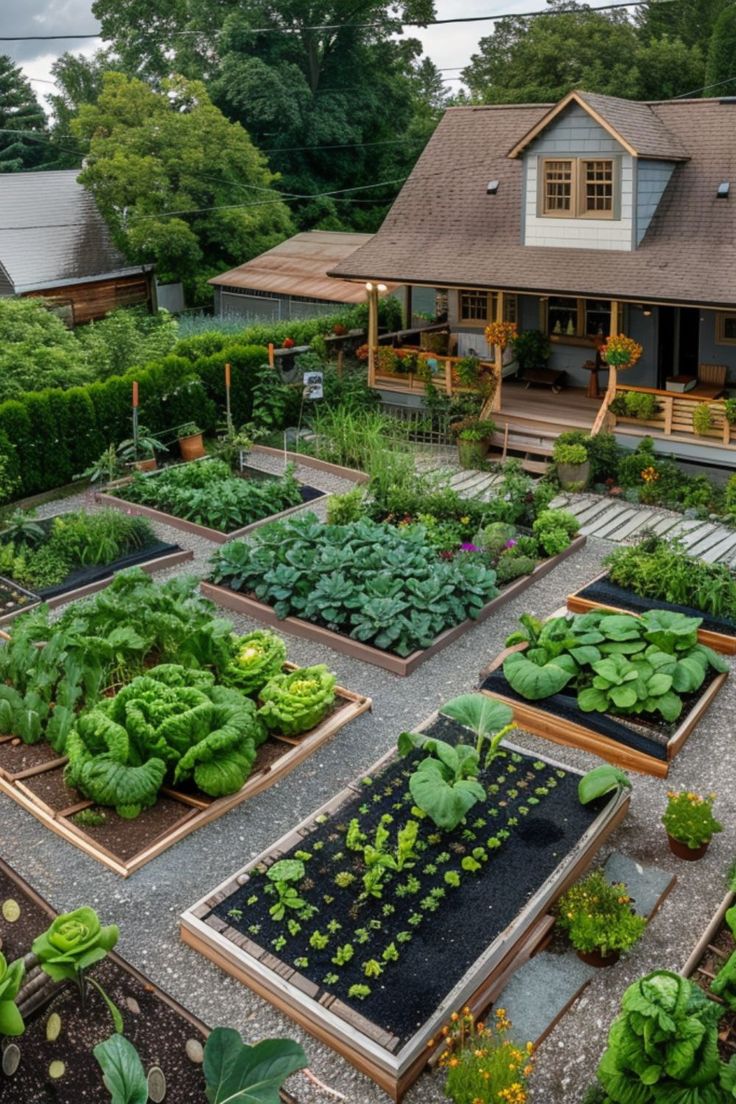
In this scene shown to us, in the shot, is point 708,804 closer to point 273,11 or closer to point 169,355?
point 169,355

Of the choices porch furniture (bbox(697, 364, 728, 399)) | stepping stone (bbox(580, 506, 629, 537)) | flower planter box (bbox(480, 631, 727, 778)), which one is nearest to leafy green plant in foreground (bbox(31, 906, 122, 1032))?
flower planter box (bbox(480, 631, 727, 778))

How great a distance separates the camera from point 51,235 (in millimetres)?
27297

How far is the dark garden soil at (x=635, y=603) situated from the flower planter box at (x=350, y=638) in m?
0.85

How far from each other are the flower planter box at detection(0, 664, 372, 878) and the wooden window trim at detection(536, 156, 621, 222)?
10739 millimetres

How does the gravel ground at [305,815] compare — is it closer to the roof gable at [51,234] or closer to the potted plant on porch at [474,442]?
the potted plant on porch at [474,442]

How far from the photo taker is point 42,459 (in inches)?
590

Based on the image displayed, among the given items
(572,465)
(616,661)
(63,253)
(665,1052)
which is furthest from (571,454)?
(63,253)

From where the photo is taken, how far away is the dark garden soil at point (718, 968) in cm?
571

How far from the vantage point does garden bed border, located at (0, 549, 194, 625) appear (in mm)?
11328

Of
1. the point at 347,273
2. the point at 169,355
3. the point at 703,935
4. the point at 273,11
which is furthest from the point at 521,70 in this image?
the point at 703,935

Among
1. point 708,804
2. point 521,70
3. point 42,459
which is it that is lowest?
point 708,804

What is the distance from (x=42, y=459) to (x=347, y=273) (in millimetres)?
6416

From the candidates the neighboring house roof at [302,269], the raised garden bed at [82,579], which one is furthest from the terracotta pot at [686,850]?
the neighboring house roof at [302,269]

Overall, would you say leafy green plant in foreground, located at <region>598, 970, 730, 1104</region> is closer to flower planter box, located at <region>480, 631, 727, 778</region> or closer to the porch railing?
flower planter box, located at <region>480, 631, 727, 778</region>
